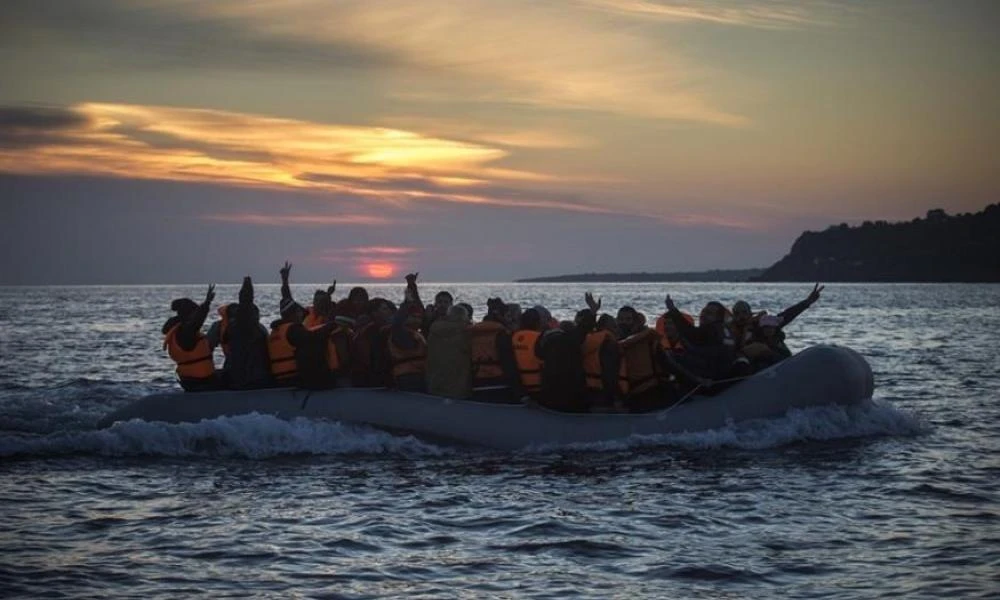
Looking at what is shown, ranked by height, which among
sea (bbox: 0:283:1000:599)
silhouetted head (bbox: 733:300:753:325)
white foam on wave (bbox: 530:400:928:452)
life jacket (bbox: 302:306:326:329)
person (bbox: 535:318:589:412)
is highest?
silhouetted head (bbox: 733:300:753:325)

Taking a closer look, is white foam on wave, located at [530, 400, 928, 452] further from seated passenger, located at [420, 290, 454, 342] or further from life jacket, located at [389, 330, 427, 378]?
seated passenger, located at [420, 290, 454, 342]

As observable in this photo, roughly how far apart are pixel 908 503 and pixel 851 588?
11.4 ft

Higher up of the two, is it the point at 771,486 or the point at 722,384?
the point at 722,384

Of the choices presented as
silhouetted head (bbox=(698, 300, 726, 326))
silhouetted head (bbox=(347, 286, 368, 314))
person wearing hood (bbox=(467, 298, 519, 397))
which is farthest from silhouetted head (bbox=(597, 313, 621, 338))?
silhouetted head (bbox=(347, 286, 368, 314))

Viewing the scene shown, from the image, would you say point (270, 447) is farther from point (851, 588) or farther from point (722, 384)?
point (851, 588)

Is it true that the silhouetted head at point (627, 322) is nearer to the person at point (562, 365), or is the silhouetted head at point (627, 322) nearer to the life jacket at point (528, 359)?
the person at point (562, 365)

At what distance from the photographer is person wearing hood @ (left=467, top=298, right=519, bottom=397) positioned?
1487 cm

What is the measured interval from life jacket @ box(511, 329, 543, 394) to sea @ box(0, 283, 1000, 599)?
92cm

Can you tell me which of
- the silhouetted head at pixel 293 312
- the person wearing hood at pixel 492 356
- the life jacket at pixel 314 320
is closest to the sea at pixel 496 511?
the person wearing hood at pixel 492 356

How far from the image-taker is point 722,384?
15.1m

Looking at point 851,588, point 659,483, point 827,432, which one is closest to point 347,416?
point 659,483

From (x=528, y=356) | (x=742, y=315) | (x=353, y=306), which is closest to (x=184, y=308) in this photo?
(x=353, y=306)

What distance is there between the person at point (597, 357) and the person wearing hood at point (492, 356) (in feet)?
3.19

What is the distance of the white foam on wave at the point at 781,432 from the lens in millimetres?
14664
